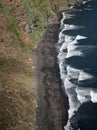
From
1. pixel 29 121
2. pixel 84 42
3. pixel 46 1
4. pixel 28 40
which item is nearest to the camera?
pixel 29 121

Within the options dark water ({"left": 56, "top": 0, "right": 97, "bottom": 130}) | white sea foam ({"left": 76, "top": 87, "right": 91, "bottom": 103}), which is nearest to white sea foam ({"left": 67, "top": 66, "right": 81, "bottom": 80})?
dark water ({"left": 56, "top": 0, "right": 97, "bottom": 130})

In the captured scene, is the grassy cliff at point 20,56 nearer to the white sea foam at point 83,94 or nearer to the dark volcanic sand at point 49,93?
the dark volcanic sand at point 49,93

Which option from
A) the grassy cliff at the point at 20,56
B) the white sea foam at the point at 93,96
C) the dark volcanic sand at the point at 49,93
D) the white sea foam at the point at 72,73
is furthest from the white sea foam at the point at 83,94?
the grassy cliff at the point at 20,56

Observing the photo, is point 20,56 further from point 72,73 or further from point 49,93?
point 49,93

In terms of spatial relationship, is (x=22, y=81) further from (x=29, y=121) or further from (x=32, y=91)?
(x=29, y=121)

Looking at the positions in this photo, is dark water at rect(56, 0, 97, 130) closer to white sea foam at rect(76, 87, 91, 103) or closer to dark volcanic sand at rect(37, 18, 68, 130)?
white sea foam at rect(76, 87, 91, 103)

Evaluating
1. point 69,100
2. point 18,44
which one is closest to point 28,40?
point 18,44
